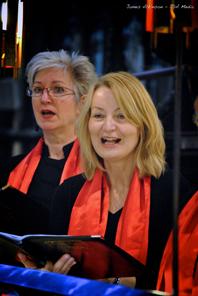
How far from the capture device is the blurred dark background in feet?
12.3

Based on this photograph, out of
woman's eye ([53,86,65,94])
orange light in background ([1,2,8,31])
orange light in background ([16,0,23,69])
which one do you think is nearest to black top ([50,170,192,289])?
woman's eye ([53,86,65,94])

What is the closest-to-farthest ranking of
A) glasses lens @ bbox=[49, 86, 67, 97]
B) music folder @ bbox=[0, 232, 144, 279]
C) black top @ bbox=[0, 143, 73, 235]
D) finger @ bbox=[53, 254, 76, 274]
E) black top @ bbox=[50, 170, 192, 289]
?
1. music folder @ bbox=[0, 232, 144, 279]
2. finger @ bbox=[53, 254, 76, 274]
3. black top @ bbox=[50, 170, 192, 289]
4. black top @ bbox=[0, 143, 73, 235]
5. glasses lens @ bbox=[49, 86, 67, 97]

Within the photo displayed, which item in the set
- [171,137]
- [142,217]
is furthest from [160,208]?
[171,137]

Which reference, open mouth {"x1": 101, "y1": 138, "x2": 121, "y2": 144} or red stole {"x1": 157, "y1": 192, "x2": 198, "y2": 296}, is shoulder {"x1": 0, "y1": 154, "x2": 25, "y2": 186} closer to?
open mouth {"x1": 101, "y1": 138, "x2": 121, "y2": 144}

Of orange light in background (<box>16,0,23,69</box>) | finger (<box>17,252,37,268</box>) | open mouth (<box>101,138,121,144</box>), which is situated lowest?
finger (<box>17,252,37,268</box>)

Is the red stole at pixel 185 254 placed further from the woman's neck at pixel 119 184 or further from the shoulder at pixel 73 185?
the shoulder at pixel 73 185

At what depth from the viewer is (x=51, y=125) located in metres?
4.18

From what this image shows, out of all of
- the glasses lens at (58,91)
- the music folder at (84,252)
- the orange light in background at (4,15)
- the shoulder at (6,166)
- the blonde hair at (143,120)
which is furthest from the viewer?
the shoulder at (6,166)

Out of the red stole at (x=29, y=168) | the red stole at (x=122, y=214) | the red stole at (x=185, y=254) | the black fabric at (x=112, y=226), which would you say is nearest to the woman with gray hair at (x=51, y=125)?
the red stole at (x=29, y=168)

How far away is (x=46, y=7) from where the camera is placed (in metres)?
4.31

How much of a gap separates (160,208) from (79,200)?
550mm

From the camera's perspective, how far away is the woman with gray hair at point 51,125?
4086 millimetres

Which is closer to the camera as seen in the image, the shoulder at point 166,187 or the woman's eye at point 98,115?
the shoulder at point 166,187

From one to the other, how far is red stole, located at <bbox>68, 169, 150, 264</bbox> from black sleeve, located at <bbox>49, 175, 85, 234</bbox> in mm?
44
